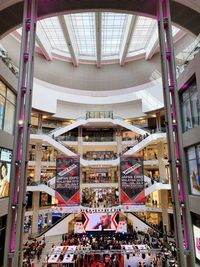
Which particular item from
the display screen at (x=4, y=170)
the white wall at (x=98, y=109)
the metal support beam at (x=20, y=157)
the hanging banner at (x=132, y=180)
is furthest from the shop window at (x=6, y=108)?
the white wall at (x=98, y=109)

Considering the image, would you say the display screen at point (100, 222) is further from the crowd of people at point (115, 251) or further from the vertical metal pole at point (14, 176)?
the vertical metal pole at point (14, 176)

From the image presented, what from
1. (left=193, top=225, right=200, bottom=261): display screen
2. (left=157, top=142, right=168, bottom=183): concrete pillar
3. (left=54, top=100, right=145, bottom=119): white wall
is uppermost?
(left=54, top=100, right=145, bottom=119): white wall

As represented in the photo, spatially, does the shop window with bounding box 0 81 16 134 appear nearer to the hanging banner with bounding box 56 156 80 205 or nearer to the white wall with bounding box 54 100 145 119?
the hanging banner with bounding box 56 156 80 205

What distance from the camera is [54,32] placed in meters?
23.9

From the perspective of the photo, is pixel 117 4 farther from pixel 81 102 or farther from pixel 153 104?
pixel 81 102

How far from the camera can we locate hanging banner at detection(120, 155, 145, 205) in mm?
11906

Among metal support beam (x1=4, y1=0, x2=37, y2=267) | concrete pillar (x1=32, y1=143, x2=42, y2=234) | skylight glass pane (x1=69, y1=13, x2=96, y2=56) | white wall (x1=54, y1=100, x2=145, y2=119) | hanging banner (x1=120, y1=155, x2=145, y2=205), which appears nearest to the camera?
metal support beam (x1=4, y1=0, x2=37, y2=267)

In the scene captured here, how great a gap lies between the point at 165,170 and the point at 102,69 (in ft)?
49.7

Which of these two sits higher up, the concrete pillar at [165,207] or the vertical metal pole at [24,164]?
the vertical metal pole at [24,164]

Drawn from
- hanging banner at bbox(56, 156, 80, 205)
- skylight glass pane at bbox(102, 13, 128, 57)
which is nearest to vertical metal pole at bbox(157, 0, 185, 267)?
hanging banner at bbox(56, 156, 80, 205)

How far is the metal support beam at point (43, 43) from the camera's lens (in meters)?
22.2

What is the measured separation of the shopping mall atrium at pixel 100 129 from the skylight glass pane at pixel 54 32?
4.8 inches

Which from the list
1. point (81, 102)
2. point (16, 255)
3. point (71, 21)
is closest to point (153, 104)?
point (81, 102)

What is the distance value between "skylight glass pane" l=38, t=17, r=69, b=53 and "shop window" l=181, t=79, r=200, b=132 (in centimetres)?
1593
